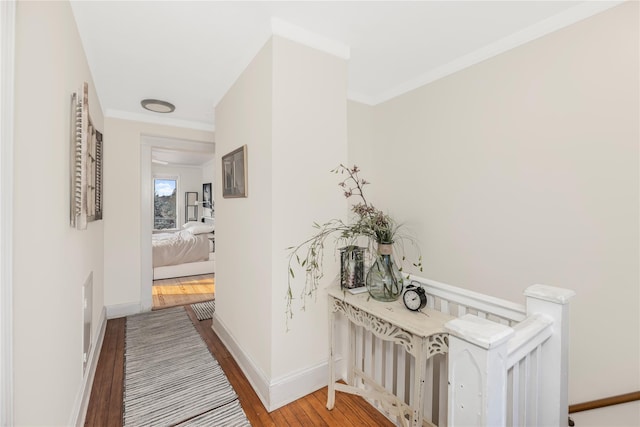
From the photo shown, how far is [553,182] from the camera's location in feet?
5.83

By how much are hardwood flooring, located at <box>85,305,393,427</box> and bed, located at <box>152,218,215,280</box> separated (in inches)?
106

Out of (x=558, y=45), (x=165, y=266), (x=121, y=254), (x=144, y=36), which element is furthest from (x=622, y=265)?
(x=165, y=266)

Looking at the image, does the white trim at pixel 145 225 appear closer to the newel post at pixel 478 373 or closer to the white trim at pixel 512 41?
the white trim at pixel 512 41

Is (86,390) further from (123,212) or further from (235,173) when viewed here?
(123,212)

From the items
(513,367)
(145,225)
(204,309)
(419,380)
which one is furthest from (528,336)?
(145,225)

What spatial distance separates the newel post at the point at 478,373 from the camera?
30.5 inches

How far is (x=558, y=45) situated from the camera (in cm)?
174

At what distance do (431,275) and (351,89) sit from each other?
6.07 ft

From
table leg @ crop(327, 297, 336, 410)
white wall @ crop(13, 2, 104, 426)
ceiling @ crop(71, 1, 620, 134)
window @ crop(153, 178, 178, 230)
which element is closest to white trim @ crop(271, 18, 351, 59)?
ceiling @ crop(71, 1, 620, 134)

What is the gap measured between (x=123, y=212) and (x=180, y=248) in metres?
1.84

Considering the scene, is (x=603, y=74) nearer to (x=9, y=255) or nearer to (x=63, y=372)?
(x=9, y=255)

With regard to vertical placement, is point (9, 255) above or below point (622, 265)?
above

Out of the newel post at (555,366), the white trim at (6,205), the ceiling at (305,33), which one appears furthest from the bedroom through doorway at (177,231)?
the newel post at (555,366)

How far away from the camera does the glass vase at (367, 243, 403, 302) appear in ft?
5.40
